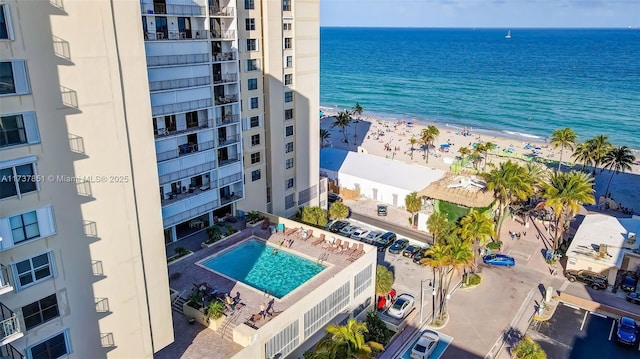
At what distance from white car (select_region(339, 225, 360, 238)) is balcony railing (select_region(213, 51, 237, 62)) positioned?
74.7 feet

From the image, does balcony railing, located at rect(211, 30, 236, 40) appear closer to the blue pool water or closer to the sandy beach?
the blue pool water

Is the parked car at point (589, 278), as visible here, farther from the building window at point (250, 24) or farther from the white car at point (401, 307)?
the building window at point (250, 24)

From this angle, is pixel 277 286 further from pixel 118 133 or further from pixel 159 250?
pixel 118 133

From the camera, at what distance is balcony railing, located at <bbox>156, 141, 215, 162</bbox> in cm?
3759

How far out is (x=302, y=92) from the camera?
5156cm

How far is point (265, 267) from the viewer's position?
1464 inches

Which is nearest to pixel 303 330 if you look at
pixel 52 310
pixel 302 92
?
pixel 52 310

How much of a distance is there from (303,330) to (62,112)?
1988 centimetres

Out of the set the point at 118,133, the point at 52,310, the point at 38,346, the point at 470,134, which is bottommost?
the point at 470,134

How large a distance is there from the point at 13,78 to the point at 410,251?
130 ft

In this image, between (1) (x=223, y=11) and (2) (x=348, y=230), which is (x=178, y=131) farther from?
(2) (x=348, y=230)

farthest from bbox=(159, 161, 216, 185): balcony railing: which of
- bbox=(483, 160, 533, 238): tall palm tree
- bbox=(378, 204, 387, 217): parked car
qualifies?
bbox=(483, 160, 533, 238): tall palm tree

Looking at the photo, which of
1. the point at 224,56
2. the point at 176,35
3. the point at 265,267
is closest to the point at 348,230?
the point at 265,267

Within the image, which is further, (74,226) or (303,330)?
(303,330)
